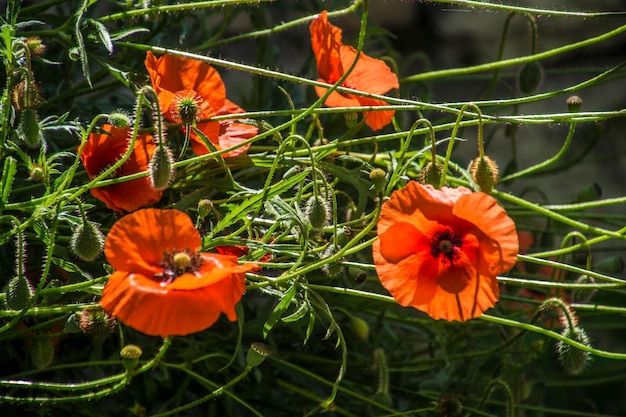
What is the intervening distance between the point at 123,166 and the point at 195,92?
0.11m

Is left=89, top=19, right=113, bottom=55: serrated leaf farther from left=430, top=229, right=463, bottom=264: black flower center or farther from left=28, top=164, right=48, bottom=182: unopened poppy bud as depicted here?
left=430, top=229, right=463, bottom=264: black flower center

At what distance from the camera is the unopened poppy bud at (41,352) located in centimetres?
101

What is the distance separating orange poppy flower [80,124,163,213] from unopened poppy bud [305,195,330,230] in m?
0.18

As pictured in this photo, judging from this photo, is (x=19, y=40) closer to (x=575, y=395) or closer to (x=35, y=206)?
(x=35, y=206)

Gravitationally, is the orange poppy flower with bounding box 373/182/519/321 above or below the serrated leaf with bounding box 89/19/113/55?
below

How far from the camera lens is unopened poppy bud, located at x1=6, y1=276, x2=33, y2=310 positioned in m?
0.93

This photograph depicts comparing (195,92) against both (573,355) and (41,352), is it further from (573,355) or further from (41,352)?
(573,355)

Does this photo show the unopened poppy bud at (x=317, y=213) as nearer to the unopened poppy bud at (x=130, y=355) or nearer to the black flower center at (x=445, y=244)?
the black flower center at (x=445, y=244)

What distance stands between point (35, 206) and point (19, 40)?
6.5 inches

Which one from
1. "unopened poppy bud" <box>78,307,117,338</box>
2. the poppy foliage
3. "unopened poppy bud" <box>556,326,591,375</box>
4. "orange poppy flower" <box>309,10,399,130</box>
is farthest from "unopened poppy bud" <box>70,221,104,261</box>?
"unopened poppy bud" <box>556,326,591,375</box>

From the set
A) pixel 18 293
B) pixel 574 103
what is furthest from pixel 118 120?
pixel 574 103

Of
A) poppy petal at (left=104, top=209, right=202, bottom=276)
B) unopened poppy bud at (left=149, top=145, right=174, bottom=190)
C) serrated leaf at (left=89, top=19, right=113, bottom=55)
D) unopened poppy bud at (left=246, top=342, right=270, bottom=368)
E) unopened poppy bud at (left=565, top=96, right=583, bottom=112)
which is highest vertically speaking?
serrated leaf at (left=89, top=19, right=113, bottom=55)

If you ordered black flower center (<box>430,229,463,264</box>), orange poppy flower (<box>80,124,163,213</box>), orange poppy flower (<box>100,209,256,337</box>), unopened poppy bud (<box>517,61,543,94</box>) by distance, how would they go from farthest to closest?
unopened poppy bud (<box>517,61,543,94</box>), orange poppy flower (<box>80,124,163,213</box>), black flower center (<box>430,229,463,264</box>), orange poppy flower (<box>100,209,256,337</box>)

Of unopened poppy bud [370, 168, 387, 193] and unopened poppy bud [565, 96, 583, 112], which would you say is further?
unopened poppy bud [565, 96, 583, 112]
